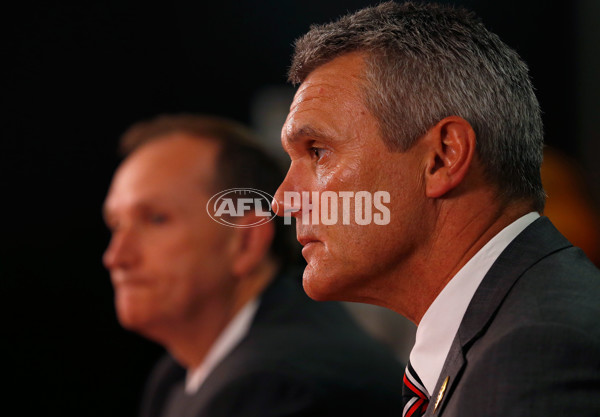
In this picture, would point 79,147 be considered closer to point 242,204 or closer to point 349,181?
point 242,204

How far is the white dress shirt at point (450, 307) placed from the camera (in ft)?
2.69

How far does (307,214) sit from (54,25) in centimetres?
142

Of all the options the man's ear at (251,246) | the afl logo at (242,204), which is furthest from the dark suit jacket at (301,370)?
the afl logo at (242,204)

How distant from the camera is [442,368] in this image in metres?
0.79

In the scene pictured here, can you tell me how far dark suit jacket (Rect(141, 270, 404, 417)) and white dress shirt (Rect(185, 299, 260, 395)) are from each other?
6 centimetres

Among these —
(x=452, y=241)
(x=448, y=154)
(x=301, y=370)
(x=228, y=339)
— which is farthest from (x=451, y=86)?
(x=228, y=339)

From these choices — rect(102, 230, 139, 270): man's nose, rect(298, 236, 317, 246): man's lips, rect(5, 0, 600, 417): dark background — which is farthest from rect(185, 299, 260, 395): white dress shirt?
rect(298, 236, 317, 246): man's lips

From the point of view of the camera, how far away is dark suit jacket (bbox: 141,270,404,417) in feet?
4.35

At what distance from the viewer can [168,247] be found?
5.33 ft

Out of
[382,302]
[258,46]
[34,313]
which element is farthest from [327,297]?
[34,313]

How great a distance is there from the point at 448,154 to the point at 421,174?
4 centimetres

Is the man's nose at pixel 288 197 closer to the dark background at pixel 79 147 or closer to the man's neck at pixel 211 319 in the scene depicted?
the man's neck at pixel 211 319

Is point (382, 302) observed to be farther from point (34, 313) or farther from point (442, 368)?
point (34, 313)

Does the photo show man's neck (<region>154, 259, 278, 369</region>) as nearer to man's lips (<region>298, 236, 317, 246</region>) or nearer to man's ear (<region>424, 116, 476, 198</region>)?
man's lips (<region>298, 236, 317, 246</region>)
